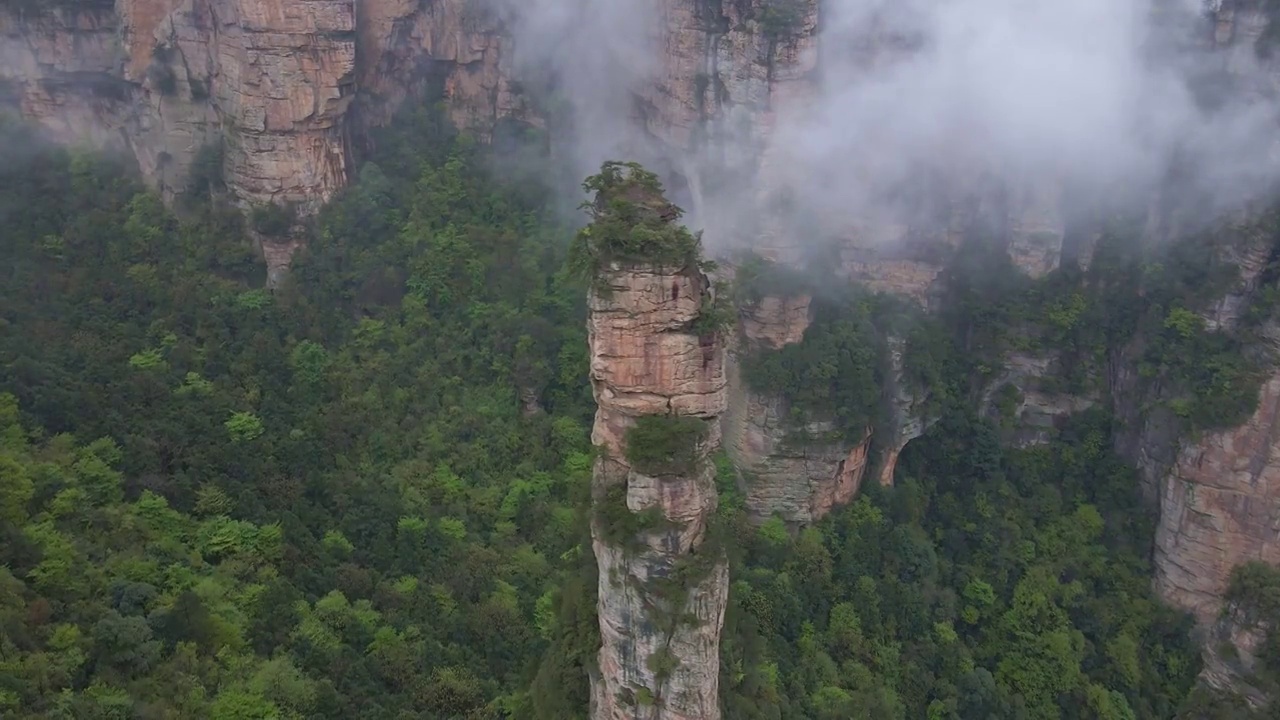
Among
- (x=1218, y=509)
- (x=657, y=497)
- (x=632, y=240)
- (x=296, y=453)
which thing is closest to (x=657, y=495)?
(x=657, y=497)

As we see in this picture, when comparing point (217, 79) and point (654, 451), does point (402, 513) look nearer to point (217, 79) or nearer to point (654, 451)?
point (654, 451)

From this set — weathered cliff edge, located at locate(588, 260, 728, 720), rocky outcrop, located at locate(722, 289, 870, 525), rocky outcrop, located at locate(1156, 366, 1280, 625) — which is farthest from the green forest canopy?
weathered cliff edge, located at locate(588, 260, 728, 720)

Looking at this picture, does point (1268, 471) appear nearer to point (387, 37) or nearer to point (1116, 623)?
point (1116, 623)

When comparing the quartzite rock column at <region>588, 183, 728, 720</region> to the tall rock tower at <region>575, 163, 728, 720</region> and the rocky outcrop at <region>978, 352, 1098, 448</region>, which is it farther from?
the rocky outcrop at <region>978, 352, 1098, 448</region>

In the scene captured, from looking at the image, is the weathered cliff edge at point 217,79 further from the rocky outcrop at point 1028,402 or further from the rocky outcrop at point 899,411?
the rocky outcrop at point 1028,402

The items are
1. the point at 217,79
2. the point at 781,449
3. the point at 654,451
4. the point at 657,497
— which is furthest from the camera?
the point at 217,79

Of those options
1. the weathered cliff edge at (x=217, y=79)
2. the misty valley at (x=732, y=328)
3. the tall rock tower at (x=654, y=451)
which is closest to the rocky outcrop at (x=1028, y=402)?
the misty valley at (x=732, y=328)
